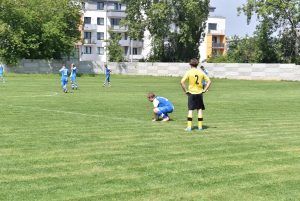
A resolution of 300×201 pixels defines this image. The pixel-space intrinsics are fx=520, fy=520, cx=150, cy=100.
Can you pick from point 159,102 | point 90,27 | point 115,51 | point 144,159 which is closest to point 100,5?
point 90,27

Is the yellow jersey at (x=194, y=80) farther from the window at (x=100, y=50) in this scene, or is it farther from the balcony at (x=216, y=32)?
the balcony at (x=216, y=32)

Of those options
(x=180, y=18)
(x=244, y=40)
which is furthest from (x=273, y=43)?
(x=180, y=18)

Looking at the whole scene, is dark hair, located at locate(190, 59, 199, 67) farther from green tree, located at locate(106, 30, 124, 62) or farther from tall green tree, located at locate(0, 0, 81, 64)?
green tree, located at locate(106, 30, 124, 62)

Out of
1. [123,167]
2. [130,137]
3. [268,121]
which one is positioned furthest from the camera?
[268,121]

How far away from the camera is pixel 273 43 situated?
7162cm

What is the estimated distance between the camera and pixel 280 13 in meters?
68.8

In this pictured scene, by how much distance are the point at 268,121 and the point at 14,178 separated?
1076 cm

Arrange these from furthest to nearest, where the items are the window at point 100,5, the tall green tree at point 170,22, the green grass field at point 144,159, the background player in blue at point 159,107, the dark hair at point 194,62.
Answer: the window at point 100,5 → the tall green tree at point 170,22 → the background player in blue at point 159,107 → the dark hair at point 194,62 → the green grass field at point 144,159

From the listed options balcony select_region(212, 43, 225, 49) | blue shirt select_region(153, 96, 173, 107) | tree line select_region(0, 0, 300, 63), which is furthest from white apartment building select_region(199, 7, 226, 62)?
blue shirt select_region(153, 96, 173, 107)

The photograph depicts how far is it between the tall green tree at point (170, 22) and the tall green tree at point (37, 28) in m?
8.32

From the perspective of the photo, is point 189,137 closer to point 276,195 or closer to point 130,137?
point 130,137

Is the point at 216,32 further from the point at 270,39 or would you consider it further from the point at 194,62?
the point at 194,62

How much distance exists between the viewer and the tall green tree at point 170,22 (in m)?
72.1

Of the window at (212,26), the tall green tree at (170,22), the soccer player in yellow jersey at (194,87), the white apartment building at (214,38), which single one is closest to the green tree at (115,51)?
the tall green tree at (170,22)
